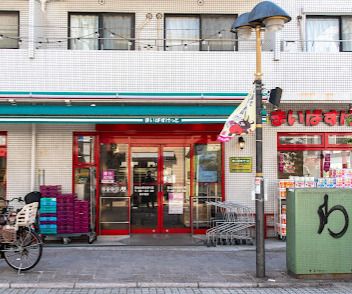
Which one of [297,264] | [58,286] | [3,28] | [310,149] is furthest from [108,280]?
[3,28]

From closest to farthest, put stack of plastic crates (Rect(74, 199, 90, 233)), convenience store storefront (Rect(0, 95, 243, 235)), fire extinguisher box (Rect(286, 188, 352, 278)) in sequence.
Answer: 1. fire extinguisher box (Rect(286, 188, 352, 278))
2. stack of plastic crates (Rect(74, 199, 90, 233))
3. convenience store storefront (Rect(0, 95, 243, 235))

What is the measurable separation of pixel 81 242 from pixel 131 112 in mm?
3576

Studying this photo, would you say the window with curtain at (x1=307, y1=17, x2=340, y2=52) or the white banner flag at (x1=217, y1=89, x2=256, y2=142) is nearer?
the white banner flag at (x1=217, y1=89, x2=256, y2=142)

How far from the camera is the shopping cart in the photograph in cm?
1225

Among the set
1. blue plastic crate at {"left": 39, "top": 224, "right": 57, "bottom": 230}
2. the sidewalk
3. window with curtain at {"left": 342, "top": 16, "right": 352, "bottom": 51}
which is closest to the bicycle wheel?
the sidewalk

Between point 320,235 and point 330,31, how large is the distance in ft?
24.8

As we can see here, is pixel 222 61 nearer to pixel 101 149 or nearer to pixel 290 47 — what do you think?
pixel 290 47

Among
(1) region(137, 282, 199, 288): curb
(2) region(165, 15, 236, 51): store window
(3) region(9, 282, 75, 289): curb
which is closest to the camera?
(3) region(9, 282, 75, 289): curb

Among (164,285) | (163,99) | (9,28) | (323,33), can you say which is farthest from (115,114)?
(323,33)

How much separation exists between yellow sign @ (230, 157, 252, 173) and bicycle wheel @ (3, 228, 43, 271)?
19.9ft

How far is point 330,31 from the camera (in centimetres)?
1416

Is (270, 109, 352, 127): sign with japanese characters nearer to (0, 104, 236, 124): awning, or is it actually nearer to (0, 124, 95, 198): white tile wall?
(0, 104, 236, 124): awning

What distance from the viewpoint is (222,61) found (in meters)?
12.3

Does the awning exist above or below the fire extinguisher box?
above
